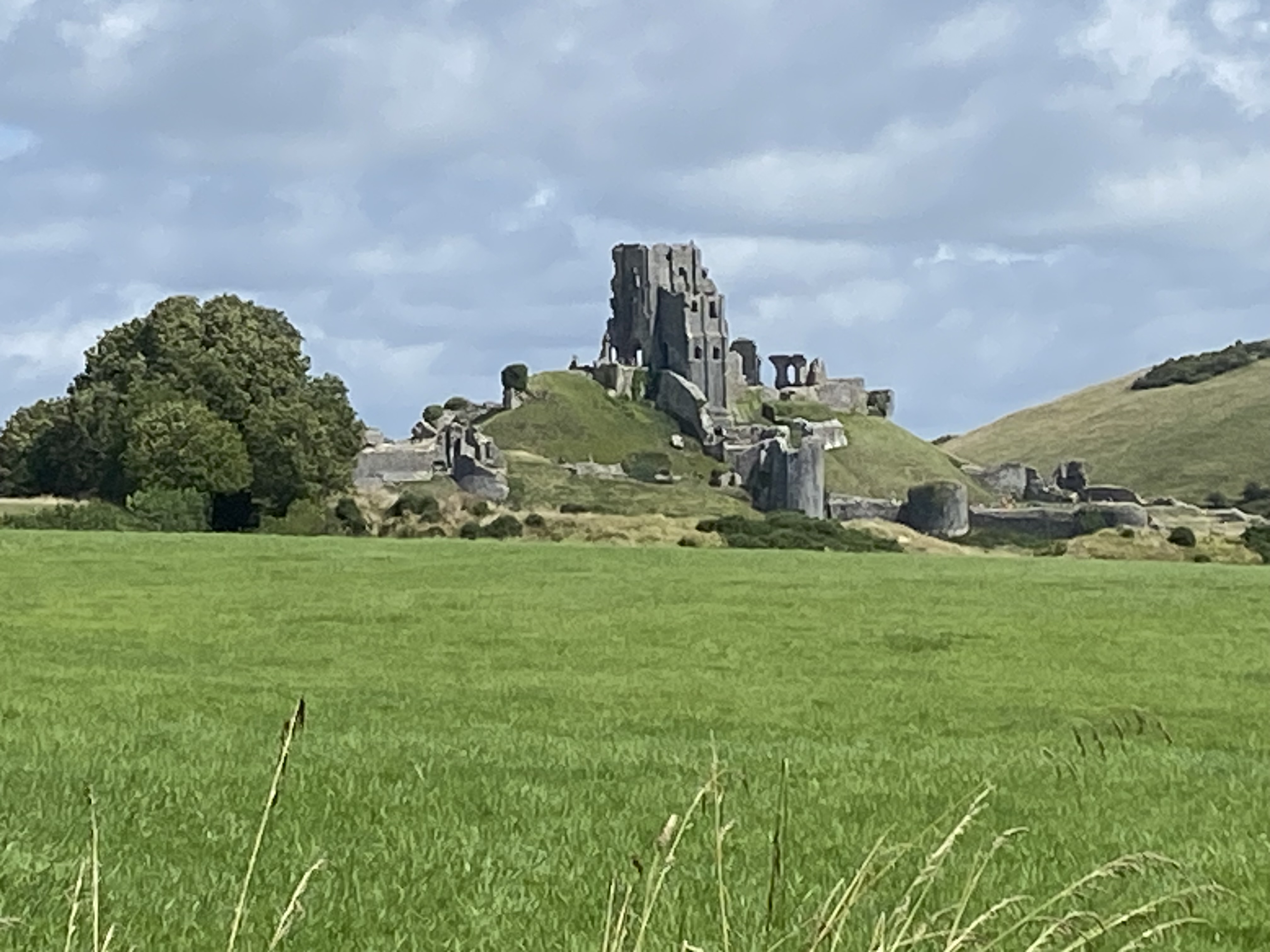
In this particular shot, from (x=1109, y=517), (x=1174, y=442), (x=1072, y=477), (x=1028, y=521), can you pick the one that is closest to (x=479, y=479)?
(x=1028, y=521)

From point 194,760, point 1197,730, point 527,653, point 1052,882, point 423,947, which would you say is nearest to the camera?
point 423,947

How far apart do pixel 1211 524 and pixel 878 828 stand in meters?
113

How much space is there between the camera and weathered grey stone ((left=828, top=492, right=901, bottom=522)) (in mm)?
123938

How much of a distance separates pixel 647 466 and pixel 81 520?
6932 cm

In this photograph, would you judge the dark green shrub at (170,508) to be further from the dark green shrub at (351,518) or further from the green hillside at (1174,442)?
the green hillside at (1174,442)

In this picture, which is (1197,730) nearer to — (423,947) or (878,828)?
(878,828)

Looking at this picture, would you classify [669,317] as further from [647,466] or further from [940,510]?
[940,510]

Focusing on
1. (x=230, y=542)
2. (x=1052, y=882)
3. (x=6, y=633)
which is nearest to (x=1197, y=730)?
(x=1052, y=882)

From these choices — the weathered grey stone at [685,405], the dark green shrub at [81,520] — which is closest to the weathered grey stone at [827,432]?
the weathered grey stone at [685,405]

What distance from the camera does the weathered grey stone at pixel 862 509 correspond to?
123938mm

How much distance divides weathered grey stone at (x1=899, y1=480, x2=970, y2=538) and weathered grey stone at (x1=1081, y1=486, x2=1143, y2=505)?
797 inches

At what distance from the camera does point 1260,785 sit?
503 inches

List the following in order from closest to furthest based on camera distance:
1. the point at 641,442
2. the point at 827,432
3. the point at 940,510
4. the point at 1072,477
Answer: the point at 940,510 → the point at 641,442 → the point at 827,432 → the point at 1072,477

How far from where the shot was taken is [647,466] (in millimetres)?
127625
